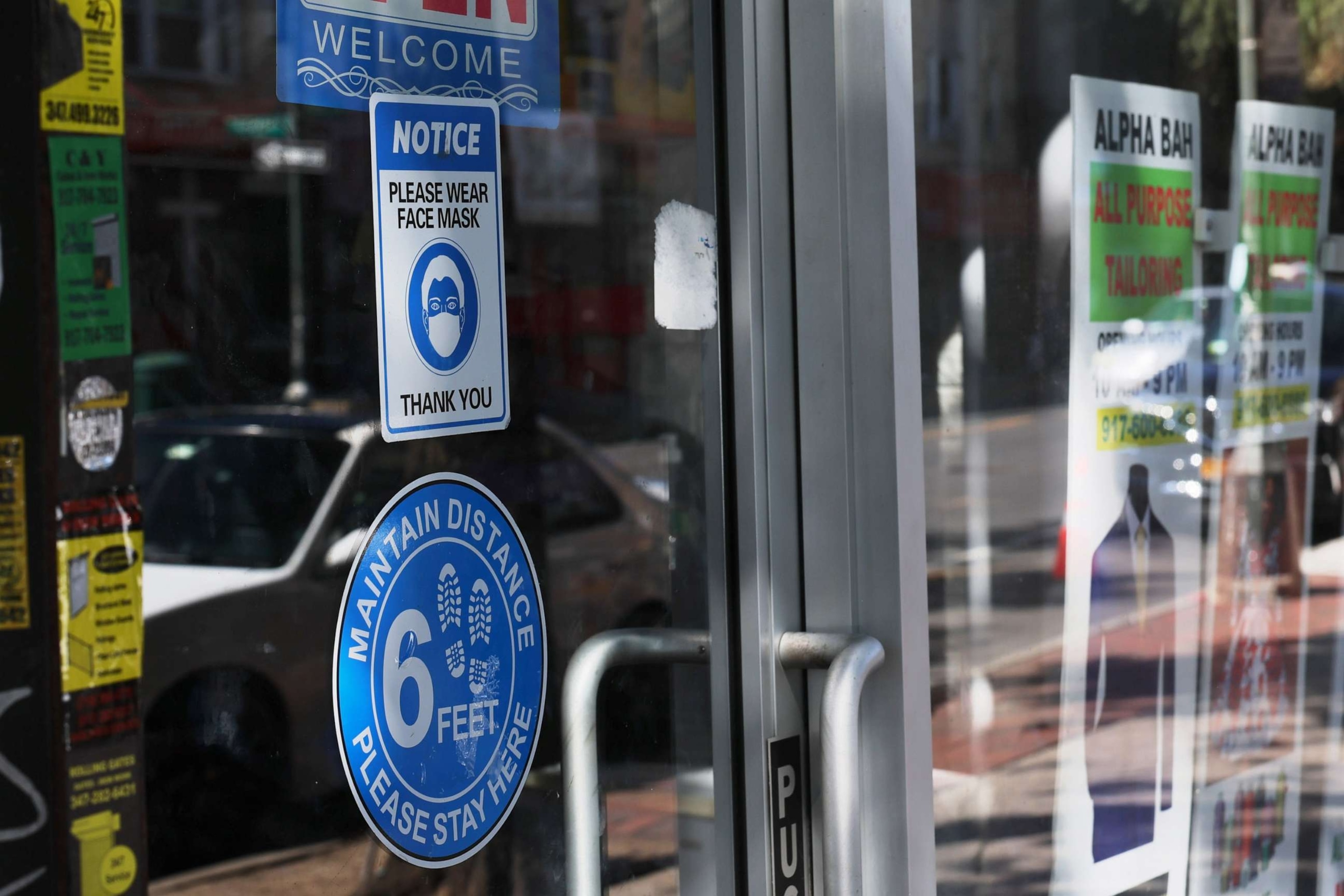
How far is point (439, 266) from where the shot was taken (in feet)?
4.36

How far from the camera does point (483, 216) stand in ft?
4.50

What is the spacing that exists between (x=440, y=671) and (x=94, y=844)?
337 millimetres

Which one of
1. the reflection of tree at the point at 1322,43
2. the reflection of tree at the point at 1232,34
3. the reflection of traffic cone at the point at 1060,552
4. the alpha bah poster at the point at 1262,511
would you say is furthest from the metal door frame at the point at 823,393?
the reflection of tree at the point at 1322,43

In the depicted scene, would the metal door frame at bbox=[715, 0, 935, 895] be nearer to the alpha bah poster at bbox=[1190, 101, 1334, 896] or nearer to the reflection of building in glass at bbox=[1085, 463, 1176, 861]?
the reflection of building in glass at bbox=[1085, 463, 1176, 861]

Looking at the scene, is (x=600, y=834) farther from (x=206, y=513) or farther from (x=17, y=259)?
(x=17, y=259)

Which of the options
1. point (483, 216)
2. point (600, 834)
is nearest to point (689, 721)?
point (600, 834)

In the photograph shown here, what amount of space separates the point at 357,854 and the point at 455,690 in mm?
173

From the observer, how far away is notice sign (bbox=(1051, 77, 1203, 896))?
237cm

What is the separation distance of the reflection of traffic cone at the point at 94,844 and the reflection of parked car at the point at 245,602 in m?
0.07

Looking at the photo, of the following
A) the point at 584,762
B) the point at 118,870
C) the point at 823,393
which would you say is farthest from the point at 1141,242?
the point at 118,870

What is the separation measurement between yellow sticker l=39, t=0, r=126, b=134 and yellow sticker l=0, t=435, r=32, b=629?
1.03 feet

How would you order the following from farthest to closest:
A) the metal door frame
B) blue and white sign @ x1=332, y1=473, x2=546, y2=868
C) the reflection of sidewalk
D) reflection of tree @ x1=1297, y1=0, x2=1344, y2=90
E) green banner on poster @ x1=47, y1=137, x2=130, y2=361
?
reflection of tree @ x1=1297, y1=0, x2=1344, y2=90 → the reflection of sidewalk → the metal door frame → blue and white sign @ x1=332, y1=473, x2=546, y2=868 → green banner on poster @ x1=47, y1=137, x2=130, y2=361

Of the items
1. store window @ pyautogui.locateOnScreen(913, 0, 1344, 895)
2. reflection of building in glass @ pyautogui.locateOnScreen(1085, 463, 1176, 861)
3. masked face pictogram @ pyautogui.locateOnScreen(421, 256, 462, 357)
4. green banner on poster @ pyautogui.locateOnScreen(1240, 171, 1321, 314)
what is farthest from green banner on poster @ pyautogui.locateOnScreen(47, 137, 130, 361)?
green banner on poster @ pyautogui.locateOnScreen(1240, 171, 1321, 314)

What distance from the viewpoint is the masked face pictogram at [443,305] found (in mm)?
1318
